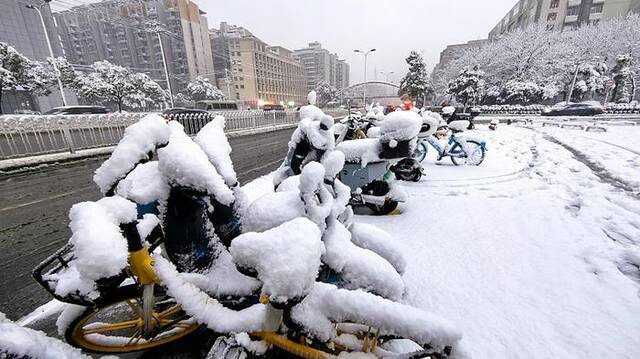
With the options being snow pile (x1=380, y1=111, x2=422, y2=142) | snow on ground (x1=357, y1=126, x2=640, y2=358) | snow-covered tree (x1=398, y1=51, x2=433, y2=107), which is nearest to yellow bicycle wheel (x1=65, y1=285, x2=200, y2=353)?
snow on ground (x1=357, y1=126, x2=640, y2=358)

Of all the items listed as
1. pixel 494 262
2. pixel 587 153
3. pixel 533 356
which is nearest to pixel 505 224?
pixel 494 262

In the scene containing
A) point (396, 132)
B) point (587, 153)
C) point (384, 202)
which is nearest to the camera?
point (396, 132)

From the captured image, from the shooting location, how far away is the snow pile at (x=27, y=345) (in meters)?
1.19

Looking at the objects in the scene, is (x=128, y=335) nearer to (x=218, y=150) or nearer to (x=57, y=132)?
(x=218, y=150)

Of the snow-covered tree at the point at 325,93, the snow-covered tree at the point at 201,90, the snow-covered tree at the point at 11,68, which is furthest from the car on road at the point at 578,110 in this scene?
the snow-covered tree at the point at 325,93

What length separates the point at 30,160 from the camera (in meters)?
8.83

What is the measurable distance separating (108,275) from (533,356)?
278 cm

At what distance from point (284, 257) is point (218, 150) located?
1088 millimetres

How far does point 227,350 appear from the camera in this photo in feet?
5.10

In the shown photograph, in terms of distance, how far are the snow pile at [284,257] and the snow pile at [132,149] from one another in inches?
29.3

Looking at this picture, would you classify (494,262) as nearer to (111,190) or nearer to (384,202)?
(384,202)

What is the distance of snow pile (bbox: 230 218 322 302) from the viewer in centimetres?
119

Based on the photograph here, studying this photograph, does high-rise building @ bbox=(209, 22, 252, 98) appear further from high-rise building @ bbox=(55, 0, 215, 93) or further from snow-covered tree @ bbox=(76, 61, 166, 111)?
snow-covered tree @ bbox=(76, 61, 166, 111)

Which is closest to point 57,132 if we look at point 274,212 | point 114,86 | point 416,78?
point 274,212
